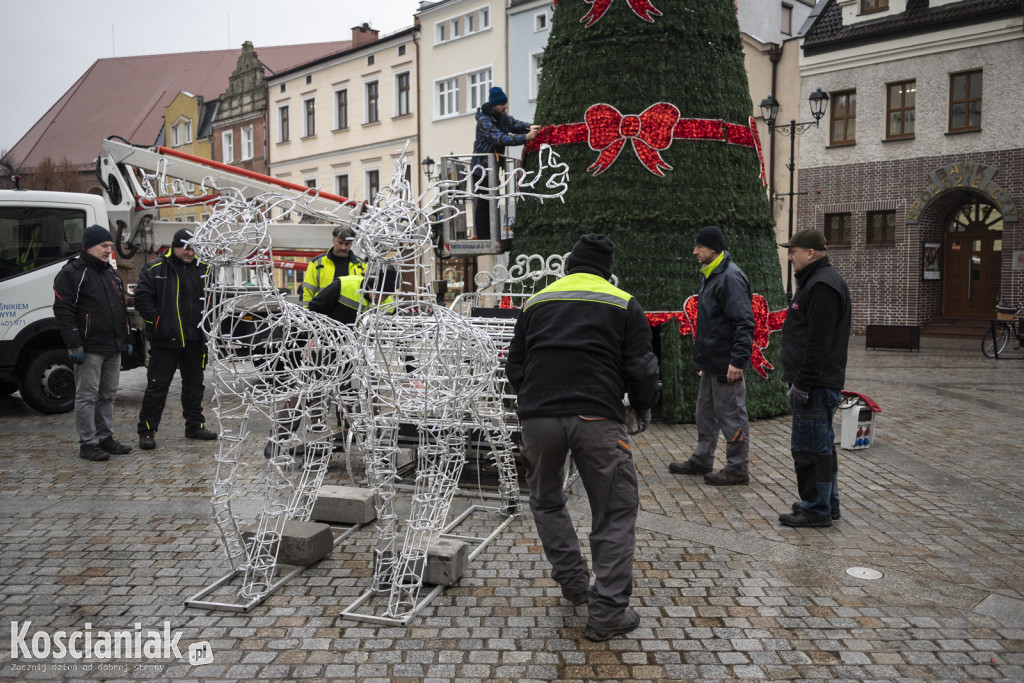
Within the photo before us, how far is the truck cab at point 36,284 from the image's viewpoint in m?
9.56

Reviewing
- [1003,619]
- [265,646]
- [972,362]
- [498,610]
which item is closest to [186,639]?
[265,646]

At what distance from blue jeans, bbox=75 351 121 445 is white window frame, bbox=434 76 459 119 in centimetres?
2467

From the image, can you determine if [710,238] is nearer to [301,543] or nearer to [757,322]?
[757,322]

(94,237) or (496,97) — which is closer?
(94,237)

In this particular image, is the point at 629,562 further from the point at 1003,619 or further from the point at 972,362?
the point at 972,362

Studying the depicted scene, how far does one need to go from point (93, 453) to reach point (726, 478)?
5.73m

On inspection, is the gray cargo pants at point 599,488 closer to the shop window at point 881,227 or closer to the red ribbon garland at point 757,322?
the red ribbon garland at point 757,322

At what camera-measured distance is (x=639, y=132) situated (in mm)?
9008

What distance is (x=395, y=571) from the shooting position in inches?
164

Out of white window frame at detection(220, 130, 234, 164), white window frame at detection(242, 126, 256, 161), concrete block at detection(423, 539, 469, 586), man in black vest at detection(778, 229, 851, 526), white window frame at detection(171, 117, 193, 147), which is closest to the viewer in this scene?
concrete block at detection(423, 539, 469, 586)

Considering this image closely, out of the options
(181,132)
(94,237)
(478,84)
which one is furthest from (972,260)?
(181,132)

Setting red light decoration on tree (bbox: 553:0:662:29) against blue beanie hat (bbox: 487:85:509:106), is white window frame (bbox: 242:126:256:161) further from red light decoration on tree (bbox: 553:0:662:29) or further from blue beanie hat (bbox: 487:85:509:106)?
blue beanie hat (bbox: 487:85:509:106)

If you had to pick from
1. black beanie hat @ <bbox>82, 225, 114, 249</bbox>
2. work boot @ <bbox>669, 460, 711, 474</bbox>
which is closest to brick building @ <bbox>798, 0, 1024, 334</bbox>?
work boot @ <bbox>669, 460, 711, 474</bbox>

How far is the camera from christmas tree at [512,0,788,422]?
8.98 meters
